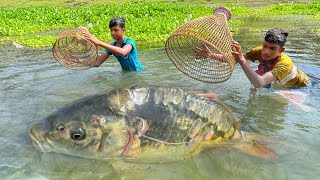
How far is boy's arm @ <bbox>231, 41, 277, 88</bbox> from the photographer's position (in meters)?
4.48

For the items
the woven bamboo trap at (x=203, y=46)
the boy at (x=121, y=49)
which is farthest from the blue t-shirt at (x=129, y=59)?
the woven bamboo trap at (x=203, y=46)

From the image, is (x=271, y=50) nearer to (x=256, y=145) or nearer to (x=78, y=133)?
(x=256, y=145)

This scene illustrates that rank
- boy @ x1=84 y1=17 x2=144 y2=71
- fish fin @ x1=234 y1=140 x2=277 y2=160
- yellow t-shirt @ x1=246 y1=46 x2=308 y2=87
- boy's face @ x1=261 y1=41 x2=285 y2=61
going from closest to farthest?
fish fin @ x1=234 y1=140 x2=277 y2=160 < boy's face @ x1=261 y1=41 x2=285 y2=61 < yellow t-shirt @ x1=246 y1=46 x2=308 y2=87 < boy @ x1=84 y1=17 x2=144 y2=71

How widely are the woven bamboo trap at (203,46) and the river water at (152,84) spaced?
0.56 metres

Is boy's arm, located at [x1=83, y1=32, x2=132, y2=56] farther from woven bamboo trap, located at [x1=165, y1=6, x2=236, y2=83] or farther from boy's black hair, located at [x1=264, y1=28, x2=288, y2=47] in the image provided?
boy's black hair, located at [x1=264, y1=28, x2=288, y2=47]

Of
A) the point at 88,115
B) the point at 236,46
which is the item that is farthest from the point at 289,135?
the point at 88,115

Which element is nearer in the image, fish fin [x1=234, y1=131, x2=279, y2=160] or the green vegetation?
fish fin [x1=234, y1=131, x2=279, y2=160]

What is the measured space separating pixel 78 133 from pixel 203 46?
2.51 meters

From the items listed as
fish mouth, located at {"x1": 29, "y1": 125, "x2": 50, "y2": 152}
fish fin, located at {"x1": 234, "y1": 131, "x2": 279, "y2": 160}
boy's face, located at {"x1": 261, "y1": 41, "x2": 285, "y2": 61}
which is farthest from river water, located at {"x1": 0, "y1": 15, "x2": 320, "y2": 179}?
boy's face, located at {"x1": 261, "y1": 41, "x2": 285, "y2": 61}

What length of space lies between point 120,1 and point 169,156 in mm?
27698

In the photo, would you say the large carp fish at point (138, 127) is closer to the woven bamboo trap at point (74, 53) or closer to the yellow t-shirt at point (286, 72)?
the yellow t-shirt at point (286, 72)

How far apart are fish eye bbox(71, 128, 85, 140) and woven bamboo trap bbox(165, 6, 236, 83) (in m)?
1.62

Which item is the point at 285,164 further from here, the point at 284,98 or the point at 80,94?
the point at 80,94

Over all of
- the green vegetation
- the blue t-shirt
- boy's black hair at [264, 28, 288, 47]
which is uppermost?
boy's black hair at [264, 28, 288, 47]
